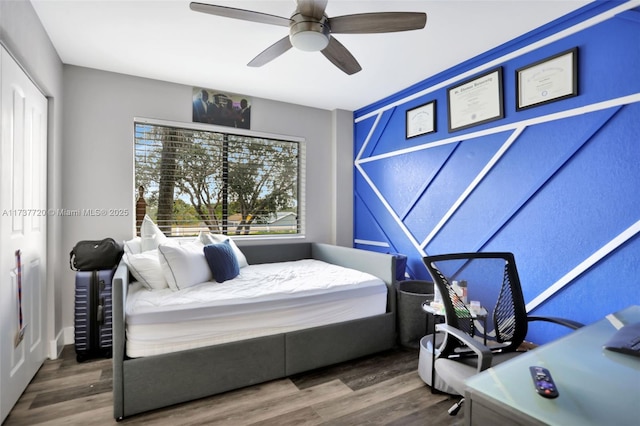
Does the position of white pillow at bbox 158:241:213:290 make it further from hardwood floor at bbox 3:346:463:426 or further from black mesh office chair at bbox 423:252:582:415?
black mesh office chair at bbox 423:252:582:415

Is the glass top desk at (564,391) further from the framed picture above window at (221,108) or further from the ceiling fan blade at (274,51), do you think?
the framed picture above window at (221,108)

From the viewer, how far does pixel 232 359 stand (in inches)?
84.5

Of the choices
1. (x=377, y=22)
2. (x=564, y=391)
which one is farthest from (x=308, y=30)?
(x=564, y=391)

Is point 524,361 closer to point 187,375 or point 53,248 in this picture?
point 187,375

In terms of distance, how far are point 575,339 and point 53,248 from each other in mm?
3512

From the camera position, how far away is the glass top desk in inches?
31.0

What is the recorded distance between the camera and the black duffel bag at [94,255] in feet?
8.71

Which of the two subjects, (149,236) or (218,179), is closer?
(149,236)

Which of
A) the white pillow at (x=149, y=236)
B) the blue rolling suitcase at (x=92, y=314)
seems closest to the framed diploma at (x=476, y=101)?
the white pillow at (x=149, y=236)

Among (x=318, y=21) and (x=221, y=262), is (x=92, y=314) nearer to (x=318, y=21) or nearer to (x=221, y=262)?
(x=221, y=262)

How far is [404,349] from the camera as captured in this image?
2846 mm

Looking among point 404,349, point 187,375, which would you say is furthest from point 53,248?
point 404,349

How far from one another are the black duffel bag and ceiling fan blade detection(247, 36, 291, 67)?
1.93 meters

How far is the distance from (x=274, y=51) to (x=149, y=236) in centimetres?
203
